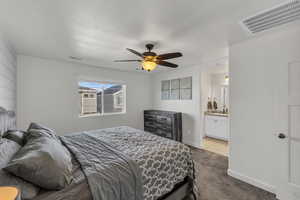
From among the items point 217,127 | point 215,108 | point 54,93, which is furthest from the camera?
point 215,108

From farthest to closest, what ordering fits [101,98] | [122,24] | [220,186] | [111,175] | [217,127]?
[217,127] < [101,98] < [220,186] < [122,24] < [111,175]

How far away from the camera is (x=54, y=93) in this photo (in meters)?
3.35

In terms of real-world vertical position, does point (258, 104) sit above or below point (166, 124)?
above

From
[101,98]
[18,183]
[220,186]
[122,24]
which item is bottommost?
[220,186]

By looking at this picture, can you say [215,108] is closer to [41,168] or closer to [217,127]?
[217,127]

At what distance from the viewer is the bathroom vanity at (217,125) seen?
14.5ft

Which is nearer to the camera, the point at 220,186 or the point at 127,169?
the point at 127,169

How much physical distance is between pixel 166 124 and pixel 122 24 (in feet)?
10.5

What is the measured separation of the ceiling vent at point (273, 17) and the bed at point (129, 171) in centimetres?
195

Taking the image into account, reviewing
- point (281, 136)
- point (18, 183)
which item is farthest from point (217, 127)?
point (18, 183)

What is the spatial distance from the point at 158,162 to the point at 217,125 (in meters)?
3.78

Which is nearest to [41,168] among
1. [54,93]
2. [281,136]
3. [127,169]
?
[127,169]

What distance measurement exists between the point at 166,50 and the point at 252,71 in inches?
61.9

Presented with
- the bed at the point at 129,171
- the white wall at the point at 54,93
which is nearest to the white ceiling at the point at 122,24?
the white wall at the point at 54,93
